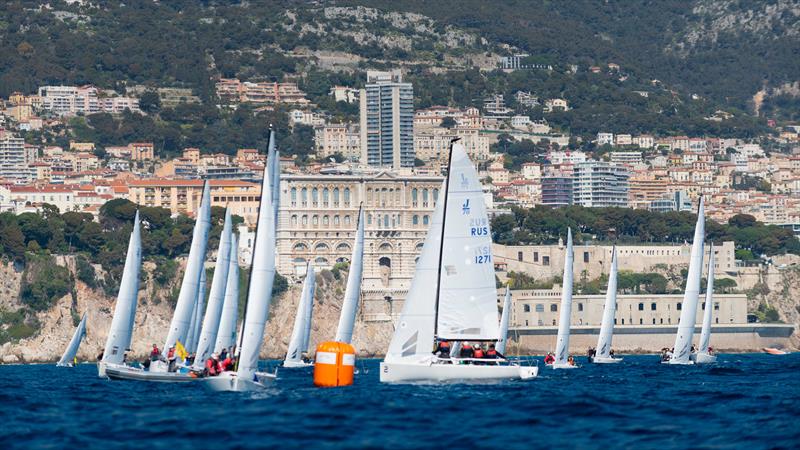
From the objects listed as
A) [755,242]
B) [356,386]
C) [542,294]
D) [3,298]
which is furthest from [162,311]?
[356,386]

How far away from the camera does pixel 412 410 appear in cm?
5278

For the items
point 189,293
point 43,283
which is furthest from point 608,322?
point 43,283

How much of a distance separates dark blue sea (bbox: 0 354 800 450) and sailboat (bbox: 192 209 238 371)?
5.76 ft

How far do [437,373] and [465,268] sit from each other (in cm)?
282

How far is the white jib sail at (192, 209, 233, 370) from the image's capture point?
65.9 m

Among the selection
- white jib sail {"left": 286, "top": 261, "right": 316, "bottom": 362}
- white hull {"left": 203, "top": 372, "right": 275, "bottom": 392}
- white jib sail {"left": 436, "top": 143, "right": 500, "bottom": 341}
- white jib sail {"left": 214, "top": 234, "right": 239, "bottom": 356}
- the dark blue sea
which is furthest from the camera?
white jib sail {"left": 286, "top": 261, "right": 316, "bottom": 362}

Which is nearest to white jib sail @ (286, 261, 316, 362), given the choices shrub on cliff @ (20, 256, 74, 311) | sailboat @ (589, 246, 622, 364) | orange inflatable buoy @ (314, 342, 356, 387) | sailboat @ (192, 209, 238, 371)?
sailboat @ (589, 246, 622, 364)

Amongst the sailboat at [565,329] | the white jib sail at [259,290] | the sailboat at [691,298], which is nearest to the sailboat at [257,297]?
the white jib sail at [259,290]

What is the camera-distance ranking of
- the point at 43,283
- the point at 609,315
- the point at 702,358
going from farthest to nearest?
the point at 43,283
the point at 609,315
the point at 702,358

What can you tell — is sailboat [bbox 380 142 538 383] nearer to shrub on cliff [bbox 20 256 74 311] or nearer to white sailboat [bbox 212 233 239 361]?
white sailboat [bbox 212 233 239 361]

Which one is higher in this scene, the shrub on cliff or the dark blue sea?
A: the shrub on cliff

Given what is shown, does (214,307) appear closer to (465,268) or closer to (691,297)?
(465,268)

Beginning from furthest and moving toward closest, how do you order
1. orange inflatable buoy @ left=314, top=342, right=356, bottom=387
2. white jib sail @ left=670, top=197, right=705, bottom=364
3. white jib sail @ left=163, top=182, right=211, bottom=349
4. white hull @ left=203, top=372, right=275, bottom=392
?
white jib sail @ left=670, top=197, right=705, bottom=364 < white jib sail @ left=163, top=182, right=211, bottom=349 < orange inflatable buoy @ left=314, top=342, right=356, bottom=387 < white hull @ left=203, top=372, right=275, bottom=392

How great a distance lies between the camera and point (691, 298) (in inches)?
3462
